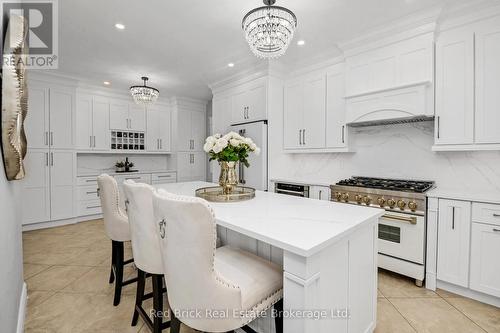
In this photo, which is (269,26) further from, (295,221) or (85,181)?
(85,181)

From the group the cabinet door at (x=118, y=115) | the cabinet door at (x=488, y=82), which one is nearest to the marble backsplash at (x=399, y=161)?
the cabinet door at (x=488, y=82)

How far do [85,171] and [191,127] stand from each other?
2.49 m

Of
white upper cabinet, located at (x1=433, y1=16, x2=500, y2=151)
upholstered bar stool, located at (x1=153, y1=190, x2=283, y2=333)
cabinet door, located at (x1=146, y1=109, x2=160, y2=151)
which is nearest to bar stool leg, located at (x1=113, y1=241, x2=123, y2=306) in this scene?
upholstered bar stool, located at (x1=153, y1=190, x2=283, y2=333)

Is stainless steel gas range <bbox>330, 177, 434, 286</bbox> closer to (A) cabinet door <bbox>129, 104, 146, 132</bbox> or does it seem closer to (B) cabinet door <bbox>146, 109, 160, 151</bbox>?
(B) cabinet door <bbox>146, 109, 160, 151</bbox>

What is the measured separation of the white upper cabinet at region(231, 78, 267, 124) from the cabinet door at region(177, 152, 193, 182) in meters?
2.13

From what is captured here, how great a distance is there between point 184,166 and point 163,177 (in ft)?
1.85

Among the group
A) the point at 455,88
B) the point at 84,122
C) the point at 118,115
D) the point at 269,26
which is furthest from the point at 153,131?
the point at 455,88

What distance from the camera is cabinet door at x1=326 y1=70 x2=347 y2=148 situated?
3232 mm

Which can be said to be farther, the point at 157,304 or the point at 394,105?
the point at 394,105

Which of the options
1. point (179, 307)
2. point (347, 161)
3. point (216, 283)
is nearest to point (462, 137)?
point (347, 161)

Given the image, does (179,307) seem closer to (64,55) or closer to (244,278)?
(244,278)

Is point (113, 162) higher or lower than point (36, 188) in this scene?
higher

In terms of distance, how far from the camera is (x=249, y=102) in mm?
4000

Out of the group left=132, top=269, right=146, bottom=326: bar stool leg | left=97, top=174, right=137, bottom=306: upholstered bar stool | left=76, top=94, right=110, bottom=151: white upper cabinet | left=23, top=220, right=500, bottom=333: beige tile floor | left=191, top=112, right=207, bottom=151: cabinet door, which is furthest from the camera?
left=191, top=112, right=207, bottom=151: cabinet door
